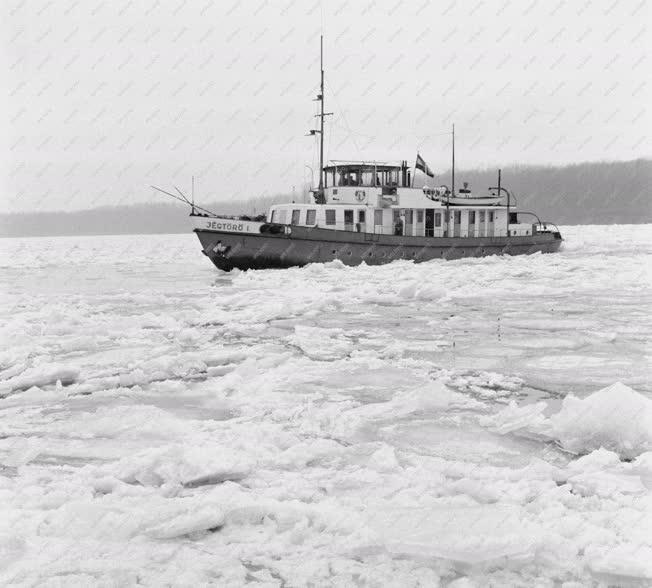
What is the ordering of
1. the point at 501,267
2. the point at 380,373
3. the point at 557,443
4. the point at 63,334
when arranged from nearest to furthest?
the point at 557,443 → the point at 380,373 → the point at 63,334 → the point at 501,267

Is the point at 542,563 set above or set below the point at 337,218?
below

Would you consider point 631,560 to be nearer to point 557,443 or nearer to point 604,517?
point 604,517

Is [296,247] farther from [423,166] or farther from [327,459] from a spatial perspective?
[327,459]

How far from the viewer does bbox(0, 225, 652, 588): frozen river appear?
9.07ft

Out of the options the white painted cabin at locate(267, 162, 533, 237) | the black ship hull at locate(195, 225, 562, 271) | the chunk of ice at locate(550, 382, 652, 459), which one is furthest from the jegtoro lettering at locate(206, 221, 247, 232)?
the chunk of ice at locate(550, 382, 652, 459)

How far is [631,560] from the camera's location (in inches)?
104

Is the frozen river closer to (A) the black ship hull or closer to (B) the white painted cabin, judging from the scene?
(A) the black ship hull

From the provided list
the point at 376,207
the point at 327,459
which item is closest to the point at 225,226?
the point at 376,207

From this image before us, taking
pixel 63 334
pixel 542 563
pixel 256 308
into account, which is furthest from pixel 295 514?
pixel 256 308

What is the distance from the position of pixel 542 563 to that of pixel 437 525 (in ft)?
1.58

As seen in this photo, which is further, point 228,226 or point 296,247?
point 228,226

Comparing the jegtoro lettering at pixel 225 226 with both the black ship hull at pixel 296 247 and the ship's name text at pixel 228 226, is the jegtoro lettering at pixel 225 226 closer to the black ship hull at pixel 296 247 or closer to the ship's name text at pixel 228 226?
the ship's name text at pixel 228 226

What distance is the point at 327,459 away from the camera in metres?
4.07

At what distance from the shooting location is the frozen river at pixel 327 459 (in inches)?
109
